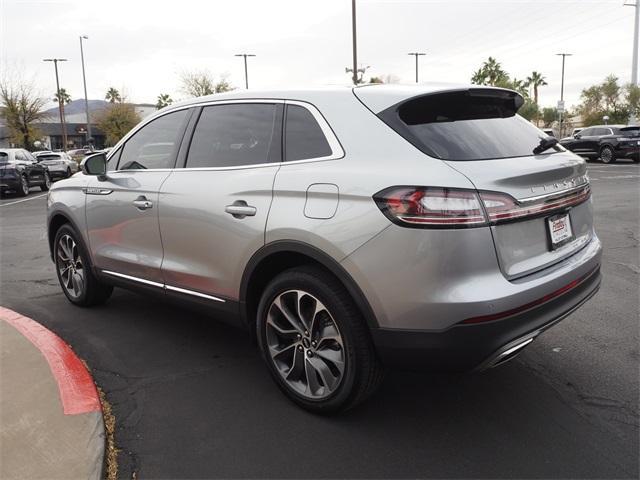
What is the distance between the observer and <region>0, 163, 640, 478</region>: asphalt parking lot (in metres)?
2.68

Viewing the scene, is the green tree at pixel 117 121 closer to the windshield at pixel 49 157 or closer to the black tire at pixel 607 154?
the windshield at pixel 49 157

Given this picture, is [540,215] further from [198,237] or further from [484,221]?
[198,237]

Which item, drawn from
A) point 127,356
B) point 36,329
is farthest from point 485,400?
point 36,329

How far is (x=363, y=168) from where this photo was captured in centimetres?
275

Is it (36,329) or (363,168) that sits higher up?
(363,168)

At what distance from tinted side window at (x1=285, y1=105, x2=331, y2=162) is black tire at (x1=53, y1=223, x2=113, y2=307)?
251cm

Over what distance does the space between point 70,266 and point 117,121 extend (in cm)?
6498

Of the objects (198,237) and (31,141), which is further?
(31,141)

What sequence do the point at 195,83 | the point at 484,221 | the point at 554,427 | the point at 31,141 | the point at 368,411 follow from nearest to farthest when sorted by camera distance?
the point at 484,221, the point at 554,427, the point at 368,411, the point at 31,141, the point at 195,83

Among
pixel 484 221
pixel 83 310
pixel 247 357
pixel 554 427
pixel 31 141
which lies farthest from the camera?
pixel 31 141

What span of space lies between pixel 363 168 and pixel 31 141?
2076 inches

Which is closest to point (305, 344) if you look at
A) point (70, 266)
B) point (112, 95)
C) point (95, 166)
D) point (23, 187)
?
point (95, 166)

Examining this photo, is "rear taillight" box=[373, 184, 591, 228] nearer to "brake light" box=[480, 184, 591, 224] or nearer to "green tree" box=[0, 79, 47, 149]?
"brake light" box=[480, 184, 591, 224]

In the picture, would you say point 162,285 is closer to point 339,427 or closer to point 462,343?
point 339,427
